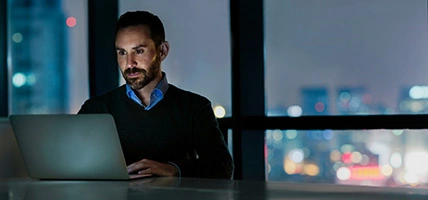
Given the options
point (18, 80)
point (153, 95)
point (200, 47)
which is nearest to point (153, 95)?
point (153, 95)

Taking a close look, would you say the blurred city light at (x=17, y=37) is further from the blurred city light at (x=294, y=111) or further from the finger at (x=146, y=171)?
the finger at (x=146, y=171)

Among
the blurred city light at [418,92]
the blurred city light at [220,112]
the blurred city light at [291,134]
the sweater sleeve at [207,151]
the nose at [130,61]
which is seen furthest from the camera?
the blurred city light at [220,112]

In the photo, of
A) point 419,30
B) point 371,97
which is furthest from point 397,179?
point 419,30

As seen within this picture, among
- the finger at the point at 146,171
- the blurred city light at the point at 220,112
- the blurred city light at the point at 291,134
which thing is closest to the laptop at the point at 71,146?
the finger at the point at 146,171

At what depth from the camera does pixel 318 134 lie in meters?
3.43

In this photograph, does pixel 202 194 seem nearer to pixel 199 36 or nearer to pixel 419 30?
pixel 419 30

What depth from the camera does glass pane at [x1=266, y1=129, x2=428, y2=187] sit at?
10.5ft

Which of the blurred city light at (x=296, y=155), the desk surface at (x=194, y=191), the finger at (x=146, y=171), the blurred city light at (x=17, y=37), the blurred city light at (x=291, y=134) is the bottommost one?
the blurred city light at (x=296, y=155)

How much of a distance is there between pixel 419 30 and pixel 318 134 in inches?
27.0

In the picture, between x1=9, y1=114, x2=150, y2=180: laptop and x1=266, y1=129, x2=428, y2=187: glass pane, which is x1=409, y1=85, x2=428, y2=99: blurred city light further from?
x1=9, y1=114, x2=150, y2=180: laptop

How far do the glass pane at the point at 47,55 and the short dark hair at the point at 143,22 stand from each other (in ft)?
6.29

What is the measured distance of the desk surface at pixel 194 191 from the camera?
5.07ft

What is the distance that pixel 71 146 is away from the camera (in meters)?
1.95

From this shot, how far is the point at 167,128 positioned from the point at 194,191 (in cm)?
89
